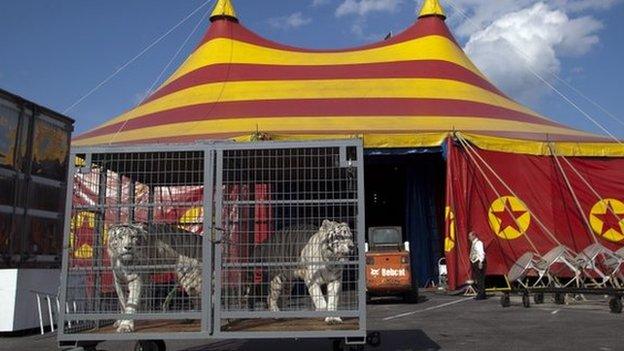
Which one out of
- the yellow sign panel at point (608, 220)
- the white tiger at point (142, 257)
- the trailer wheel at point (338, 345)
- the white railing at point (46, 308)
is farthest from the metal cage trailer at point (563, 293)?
the white railing at point (46, 308)

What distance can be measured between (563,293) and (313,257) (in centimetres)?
727

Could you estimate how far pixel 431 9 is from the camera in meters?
21.2

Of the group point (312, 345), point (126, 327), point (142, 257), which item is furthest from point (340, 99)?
point (126, 327)

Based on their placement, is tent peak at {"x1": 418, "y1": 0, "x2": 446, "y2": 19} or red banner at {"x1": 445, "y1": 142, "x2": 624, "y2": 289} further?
tent peak at {"x1": 418, "y1": 0, "x2": 446, "y2": 19}

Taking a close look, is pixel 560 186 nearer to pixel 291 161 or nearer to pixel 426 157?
pixel 426 157

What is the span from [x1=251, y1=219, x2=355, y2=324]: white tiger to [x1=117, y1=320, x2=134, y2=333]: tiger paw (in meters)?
1.17

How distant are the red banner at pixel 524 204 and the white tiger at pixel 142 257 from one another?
9.60 m

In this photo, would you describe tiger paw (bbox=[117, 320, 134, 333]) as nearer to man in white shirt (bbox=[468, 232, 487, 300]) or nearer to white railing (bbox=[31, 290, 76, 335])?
white railing (bbox=[31, 290, 76, 335])

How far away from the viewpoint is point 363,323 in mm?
5121

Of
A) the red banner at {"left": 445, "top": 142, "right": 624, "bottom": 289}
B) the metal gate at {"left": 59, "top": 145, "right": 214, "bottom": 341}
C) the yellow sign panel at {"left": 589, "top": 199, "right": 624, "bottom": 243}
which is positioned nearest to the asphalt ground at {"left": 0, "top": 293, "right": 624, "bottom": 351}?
the metal gate at {"left": 59, "top": 145, "right": 214, "bottom": 341}

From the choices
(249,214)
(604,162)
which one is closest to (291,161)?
(249,214)

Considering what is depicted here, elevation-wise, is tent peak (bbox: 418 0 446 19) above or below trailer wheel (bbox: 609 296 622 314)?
above

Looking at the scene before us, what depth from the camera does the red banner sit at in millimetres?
14352

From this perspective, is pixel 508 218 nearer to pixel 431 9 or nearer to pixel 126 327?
pixel 431 9
